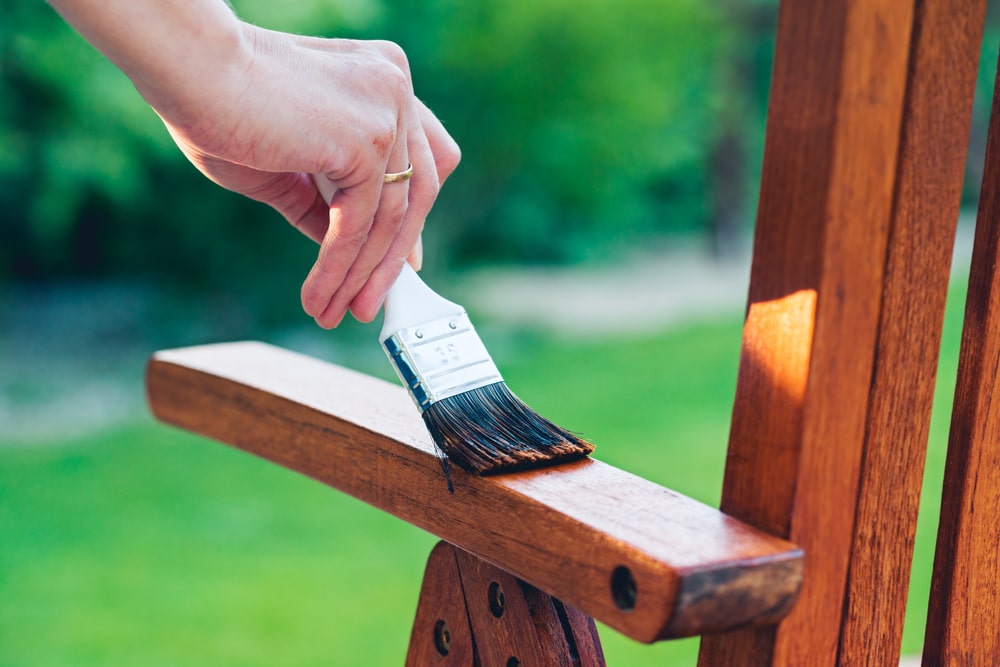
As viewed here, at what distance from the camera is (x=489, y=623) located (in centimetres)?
85

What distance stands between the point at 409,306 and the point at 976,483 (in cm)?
46

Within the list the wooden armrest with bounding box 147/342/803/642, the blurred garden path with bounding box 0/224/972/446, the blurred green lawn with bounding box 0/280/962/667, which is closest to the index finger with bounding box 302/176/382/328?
the wooden armrest with bounding box 147/342/803/642

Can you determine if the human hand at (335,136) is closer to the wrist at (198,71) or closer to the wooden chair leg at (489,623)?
the wrist at (198,71)

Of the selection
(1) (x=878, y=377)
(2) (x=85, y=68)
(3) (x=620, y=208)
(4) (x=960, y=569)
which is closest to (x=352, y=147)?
(1) (x=878, y=377)

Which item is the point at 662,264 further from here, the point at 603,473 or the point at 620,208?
the point at 603,473

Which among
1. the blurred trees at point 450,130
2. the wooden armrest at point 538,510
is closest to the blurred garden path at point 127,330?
the blurred trees at point 450,130

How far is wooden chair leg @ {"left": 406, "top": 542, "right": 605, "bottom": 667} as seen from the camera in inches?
31.7

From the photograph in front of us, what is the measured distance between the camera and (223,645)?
2.86m

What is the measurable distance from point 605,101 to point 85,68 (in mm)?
2289

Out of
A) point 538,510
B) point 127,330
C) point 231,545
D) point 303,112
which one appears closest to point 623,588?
point 538,510

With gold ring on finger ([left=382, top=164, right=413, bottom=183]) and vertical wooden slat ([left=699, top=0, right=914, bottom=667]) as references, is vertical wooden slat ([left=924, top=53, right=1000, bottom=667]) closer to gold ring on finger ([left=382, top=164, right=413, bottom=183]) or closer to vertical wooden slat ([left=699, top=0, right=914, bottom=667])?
vertical wooden slat ([left=699, top=0, right=914, bottom=667])

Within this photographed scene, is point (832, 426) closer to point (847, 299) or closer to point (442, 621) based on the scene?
point (847, 299)

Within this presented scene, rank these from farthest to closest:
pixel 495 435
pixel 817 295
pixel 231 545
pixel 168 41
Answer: pixel 231 545
pixel 495 435
pixel 168 41
pixel 817 295

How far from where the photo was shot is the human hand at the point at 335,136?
0.76 meters
